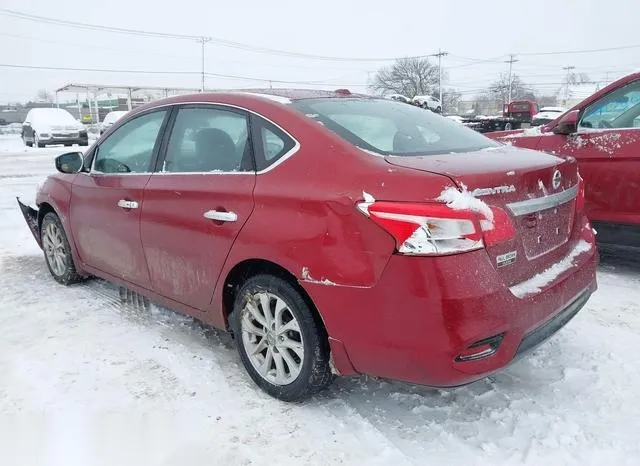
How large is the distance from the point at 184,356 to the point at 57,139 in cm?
2184

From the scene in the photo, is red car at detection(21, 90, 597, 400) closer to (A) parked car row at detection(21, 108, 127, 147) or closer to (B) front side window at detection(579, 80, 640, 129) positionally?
(B) front side window at detection(579, 80, 640, 129)

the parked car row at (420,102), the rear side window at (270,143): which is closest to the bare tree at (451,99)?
the parked car row at (420,102)

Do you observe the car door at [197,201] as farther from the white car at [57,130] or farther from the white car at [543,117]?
the white car at [57,130]

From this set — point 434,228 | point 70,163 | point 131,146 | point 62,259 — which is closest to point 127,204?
point 131,146

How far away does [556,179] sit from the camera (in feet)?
8.98

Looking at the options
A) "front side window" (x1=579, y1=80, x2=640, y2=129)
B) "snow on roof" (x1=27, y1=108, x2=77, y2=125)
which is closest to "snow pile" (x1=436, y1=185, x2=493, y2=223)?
"front side window" (x1=579, y1=80, x2=640, y2=129)

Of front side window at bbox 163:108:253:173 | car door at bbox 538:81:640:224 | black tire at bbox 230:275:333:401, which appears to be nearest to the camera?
black tire at bbox 230:275:333:401

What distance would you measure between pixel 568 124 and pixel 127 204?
366cm

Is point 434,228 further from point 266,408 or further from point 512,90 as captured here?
point 512,90

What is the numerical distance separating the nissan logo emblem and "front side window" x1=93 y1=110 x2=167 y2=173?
7.92ft

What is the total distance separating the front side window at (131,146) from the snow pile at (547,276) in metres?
2.42

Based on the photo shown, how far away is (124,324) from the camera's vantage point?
154 inches

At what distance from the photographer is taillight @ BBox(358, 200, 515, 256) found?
88.2 inches

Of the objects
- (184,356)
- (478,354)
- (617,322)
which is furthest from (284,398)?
(617,322)
